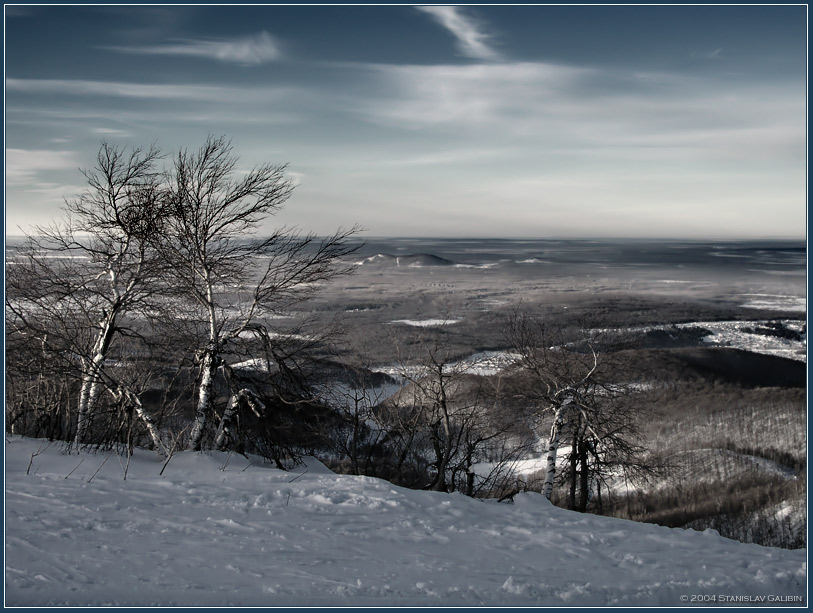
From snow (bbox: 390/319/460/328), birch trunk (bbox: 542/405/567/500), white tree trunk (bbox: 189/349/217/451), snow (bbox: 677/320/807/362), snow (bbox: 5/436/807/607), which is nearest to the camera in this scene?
snow (bbox: 5/436/807/607)

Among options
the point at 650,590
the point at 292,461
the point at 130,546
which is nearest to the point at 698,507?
the point at 292,461

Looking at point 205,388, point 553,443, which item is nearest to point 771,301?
point 553,443

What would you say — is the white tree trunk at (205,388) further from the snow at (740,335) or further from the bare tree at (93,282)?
the snow at (740,335)

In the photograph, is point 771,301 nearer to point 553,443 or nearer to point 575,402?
point 575,402

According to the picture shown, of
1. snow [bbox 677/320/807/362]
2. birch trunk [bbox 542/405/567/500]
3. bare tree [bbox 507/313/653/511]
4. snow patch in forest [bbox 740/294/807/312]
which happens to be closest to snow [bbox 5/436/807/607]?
birch trunk [bbox 542/405/567/500]

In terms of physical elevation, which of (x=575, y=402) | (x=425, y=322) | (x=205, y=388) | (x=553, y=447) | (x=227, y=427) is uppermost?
(x=425, y=322)

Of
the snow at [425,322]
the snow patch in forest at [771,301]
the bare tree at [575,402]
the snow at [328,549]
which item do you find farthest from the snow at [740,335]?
the snow at [328,549]

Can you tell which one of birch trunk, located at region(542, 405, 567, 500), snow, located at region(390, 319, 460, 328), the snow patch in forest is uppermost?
the snow patch in forest

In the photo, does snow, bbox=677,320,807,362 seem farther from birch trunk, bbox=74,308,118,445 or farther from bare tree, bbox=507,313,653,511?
birch trunk, bbox=74,308,118,445
